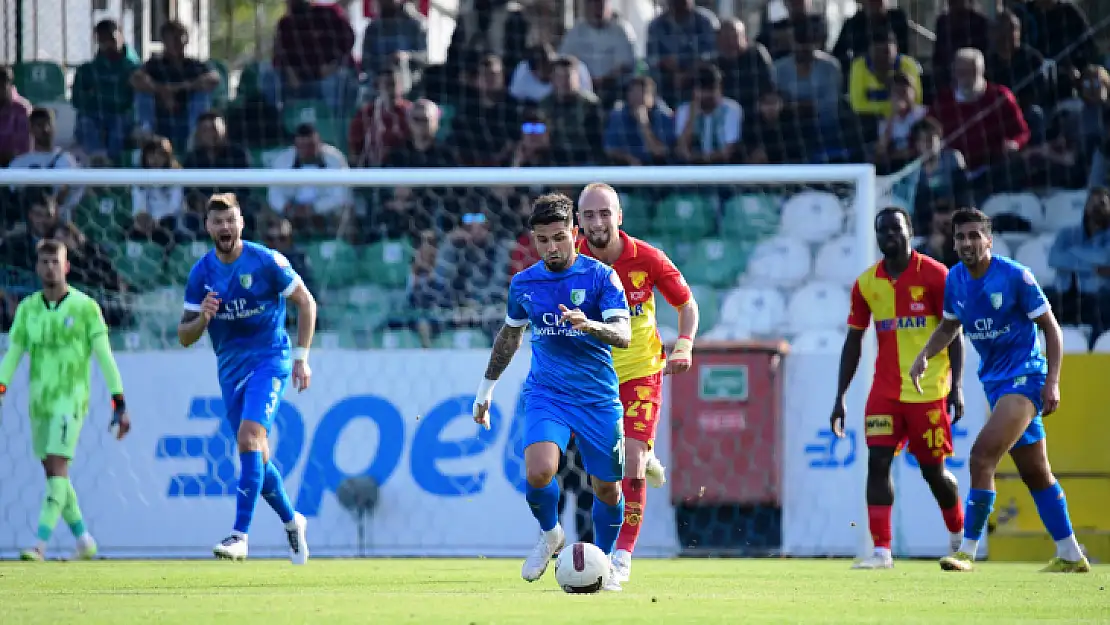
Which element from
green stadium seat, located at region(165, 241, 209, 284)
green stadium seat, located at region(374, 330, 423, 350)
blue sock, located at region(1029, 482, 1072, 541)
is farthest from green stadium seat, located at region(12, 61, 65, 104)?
blue sock, located at region(1029, 482, 1072, 541)

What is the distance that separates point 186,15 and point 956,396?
393 inches

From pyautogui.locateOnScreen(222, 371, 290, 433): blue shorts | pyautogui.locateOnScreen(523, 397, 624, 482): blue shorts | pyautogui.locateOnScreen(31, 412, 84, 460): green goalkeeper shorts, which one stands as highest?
pyautogui.locateOnScreen(523, 397, 624, 482): blue shorts

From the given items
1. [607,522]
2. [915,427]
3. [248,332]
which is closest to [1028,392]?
[915,427]

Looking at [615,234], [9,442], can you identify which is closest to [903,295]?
[615,234]

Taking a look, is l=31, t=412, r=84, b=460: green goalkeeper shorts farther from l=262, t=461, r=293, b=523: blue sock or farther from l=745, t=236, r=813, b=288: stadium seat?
l=745, t=236, r=813, b=288: stadium seat

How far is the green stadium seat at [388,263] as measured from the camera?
527 inches

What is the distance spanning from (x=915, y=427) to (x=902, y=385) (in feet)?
0.94

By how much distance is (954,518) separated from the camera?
10602mm

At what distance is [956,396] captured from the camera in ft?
34.7

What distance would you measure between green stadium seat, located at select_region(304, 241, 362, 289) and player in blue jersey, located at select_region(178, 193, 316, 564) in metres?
3.42

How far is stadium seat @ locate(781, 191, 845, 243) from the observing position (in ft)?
45.8

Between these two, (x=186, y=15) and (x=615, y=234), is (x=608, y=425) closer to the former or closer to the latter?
(x=615, y=234)

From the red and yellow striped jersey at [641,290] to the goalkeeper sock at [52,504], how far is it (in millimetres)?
5113

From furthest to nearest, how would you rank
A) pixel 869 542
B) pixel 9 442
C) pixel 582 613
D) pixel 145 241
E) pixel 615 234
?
1. pixel 145 241
2. pixel 9 442
3. pixel 869 542
4. pixel 615 234
5. pixel 582 613
